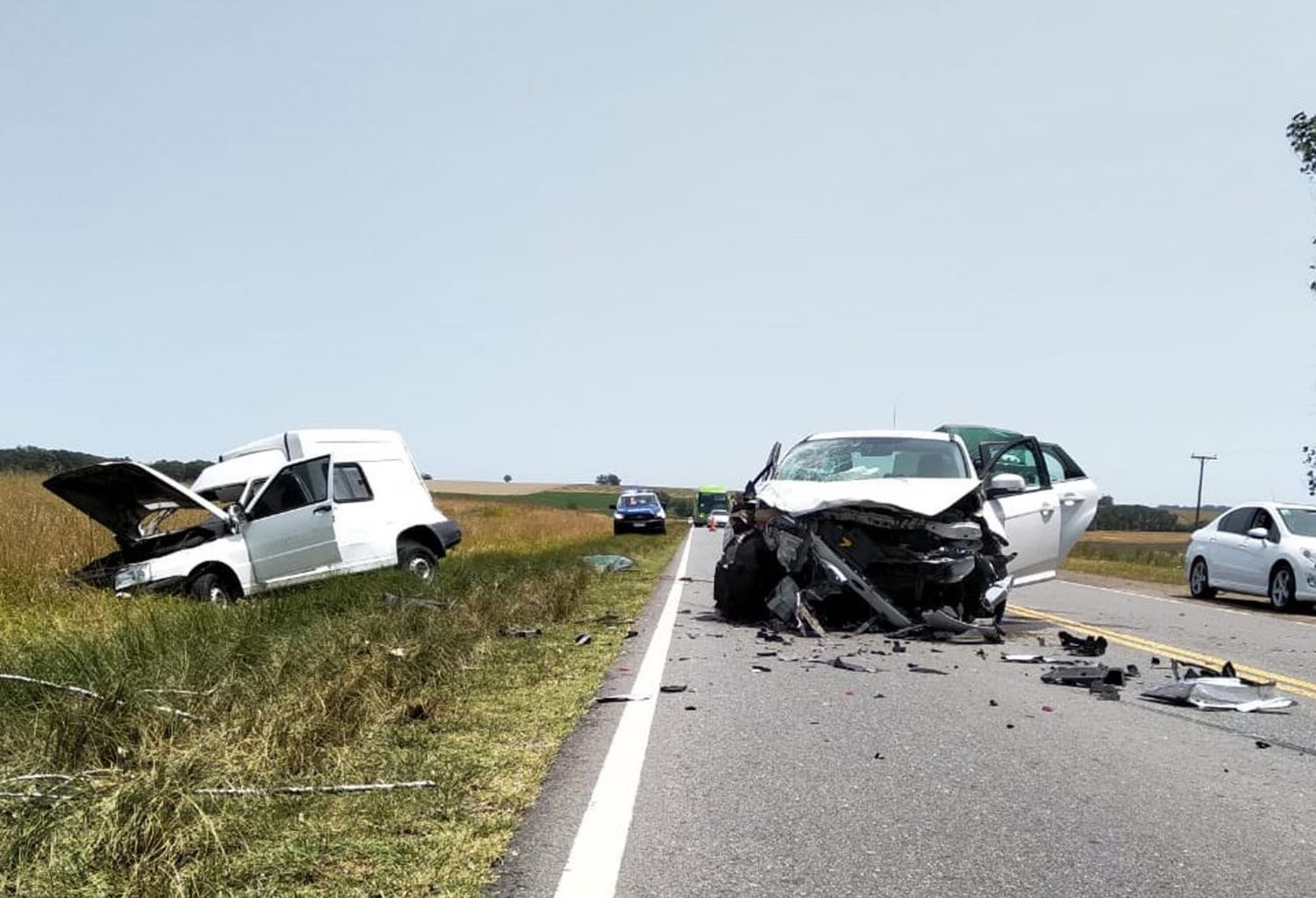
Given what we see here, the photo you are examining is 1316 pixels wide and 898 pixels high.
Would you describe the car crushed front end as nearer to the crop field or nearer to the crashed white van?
the crop field

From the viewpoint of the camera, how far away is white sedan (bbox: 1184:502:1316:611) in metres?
15.4

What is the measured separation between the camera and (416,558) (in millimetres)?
15008

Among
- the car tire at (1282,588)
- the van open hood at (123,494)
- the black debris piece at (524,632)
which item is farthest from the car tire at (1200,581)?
the van open hood at (123,494)

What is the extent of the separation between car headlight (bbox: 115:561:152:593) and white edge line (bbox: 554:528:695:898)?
668 cm

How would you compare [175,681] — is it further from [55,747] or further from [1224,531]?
[1224,531]

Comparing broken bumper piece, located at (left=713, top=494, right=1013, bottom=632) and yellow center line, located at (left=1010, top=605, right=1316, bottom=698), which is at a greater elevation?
broken bumper piece, located at (left=713, top=494, right=1013, bottom=632)

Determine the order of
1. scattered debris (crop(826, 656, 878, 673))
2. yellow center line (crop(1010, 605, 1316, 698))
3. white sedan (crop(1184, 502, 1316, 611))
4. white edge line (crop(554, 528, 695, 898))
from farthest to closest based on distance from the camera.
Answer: white sedan (crop(1184, 502, 1316, 611)) → scattered debris (crop(826, 656, 878, 673)) → yellow center line (crop(1010, 605, 1316, 698)) → white edge line (crop(554, 528, 695, 898))

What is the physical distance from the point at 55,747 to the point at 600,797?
2331 millimetres

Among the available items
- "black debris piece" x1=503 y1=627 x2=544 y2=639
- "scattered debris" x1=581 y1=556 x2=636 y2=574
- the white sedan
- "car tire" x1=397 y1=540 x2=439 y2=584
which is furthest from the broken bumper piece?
"scattered debris" x1=581 y1=556 x2=636 y2=574

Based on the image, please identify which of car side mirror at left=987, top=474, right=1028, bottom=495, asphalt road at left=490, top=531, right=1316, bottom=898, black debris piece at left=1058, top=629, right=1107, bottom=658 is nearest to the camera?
asphalt road at left=490, top=531, right=1316, bottom=898

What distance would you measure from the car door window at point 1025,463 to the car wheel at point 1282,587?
4235mm

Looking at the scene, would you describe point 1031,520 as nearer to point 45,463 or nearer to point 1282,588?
point 1282,588

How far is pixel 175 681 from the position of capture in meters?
6.01

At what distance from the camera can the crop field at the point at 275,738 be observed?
357 centimetres
